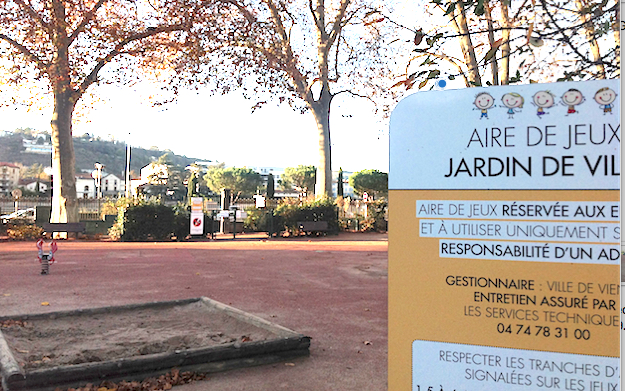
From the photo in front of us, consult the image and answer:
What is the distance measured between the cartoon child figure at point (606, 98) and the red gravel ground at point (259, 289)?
3323mm

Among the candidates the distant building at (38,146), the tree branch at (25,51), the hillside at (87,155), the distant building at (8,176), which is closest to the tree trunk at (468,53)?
the tree branch at (25,51)

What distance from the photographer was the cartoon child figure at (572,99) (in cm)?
171

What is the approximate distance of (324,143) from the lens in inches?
965

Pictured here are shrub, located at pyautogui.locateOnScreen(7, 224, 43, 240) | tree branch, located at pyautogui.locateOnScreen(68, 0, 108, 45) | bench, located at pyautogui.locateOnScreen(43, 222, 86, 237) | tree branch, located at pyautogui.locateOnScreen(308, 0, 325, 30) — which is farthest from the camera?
tree branch, located at pyautogui.locateOnScreen(308, 0, 325, 30)

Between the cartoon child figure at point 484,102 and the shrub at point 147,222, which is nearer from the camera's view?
the cartoon child figure at point 484,102

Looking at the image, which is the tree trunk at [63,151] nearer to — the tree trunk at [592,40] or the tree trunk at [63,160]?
the tree trunk at [63,160]

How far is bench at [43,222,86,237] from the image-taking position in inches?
714

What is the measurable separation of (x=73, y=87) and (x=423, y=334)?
19.8 m

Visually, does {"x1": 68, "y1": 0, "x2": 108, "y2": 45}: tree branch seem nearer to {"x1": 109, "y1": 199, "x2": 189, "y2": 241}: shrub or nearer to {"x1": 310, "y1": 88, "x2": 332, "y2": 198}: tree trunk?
{"x1": 109, "y1": 199, "x2": 189, "y2": 241}: shrub

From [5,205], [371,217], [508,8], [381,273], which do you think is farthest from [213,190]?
[508,8]

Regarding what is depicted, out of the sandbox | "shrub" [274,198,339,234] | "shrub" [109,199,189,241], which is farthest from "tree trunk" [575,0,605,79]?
"shrub" [274,198,339,234]

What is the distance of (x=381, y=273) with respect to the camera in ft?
38.9

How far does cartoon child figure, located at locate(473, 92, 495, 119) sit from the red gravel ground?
3195 mm

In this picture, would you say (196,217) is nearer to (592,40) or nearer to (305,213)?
(305,213)
